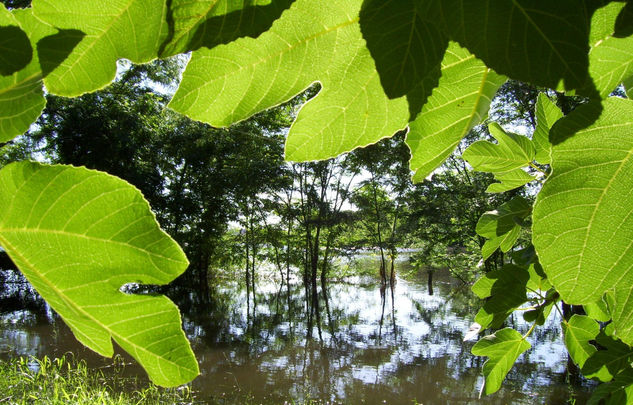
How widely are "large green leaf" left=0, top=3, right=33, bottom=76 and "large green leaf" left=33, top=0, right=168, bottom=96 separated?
0.01 metres

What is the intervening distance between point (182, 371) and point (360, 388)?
18.0 feet

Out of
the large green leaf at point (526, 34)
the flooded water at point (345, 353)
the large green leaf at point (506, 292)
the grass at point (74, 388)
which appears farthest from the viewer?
the flooded water at point (345, 353)

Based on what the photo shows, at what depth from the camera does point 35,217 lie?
0.18 metres

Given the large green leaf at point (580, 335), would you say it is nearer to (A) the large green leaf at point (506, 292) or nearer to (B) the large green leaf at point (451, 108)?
(A) the large green leaf at point (506, 292)

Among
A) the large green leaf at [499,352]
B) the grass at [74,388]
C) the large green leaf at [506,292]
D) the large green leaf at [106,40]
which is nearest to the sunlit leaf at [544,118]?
the large green leaf at [506,292]

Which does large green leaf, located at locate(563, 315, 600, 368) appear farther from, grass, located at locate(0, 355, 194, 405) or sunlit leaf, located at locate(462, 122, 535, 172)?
grass, located at locate(0, 355, 194, 405)

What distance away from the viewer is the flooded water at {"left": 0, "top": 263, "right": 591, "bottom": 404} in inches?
197

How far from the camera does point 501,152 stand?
20.5 inches

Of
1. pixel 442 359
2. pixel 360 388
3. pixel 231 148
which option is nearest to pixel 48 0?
pixel 360 388

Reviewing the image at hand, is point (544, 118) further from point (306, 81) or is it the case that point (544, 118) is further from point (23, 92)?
point (23, 92)

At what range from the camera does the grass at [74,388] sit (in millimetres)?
3404

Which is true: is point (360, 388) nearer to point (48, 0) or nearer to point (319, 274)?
point (48, 0)

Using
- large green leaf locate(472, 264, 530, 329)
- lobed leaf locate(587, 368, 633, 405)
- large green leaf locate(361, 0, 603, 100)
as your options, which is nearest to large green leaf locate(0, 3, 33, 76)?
large green leaf locate(361, 0, 603, 100)

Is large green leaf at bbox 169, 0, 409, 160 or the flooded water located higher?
large green leaf at bbox 169, 0, 409, 160
